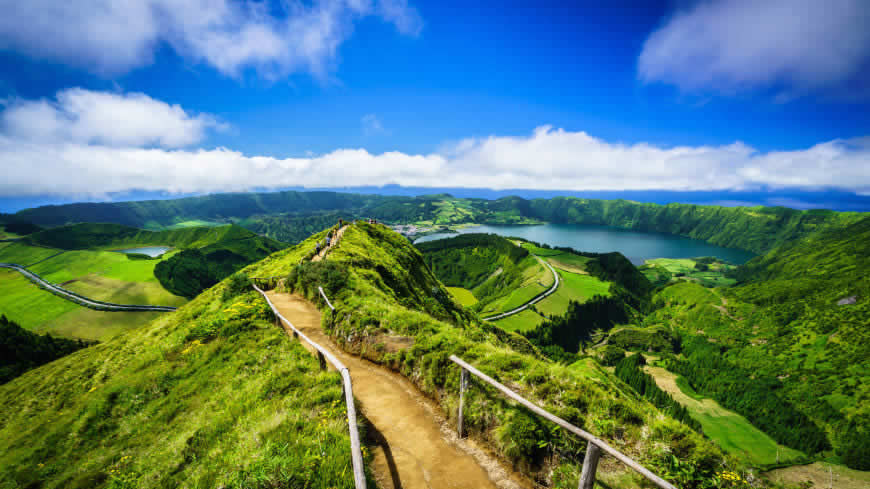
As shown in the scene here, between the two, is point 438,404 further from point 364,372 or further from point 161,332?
point 161,332

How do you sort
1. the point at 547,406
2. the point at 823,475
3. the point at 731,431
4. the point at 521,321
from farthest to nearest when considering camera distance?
the point at 521,321, the point at 731,431, the point at 823,475, the point at 547,406

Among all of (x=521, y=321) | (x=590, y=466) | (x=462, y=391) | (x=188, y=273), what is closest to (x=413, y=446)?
(x=462, y=391)

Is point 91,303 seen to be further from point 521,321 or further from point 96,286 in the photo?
point 521,321

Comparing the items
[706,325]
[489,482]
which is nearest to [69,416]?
[489,482]

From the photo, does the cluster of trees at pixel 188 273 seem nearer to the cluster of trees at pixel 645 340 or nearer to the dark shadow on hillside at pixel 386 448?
the dark shadow on hillside at pixel 386 448

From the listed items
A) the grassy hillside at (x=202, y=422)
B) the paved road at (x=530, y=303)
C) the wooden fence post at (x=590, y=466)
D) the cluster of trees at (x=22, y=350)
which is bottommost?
the paved road at (x=530, y=303)

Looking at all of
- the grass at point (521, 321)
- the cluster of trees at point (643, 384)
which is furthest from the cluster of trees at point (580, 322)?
the cluster of trees at point (643, 384)
